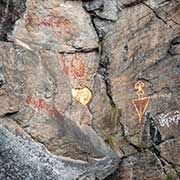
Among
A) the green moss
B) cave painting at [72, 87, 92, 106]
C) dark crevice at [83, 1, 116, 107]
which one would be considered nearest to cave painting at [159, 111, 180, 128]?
the green moss

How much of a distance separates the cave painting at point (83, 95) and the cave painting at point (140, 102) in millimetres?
826

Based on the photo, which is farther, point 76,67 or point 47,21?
point 76,67

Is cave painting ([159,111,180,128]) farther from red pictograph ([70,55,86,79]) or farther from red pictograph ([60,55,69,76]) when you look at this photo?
red pictograph ([60,55,69,76])

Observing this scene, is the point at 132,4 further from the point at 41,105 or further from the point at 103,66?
the point at 41,105

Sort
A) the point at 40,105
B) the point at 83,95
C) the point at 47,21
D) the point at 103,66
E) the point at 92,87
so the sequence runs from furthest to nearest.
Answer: the point at 103,66 → the point at 92,87 → the point at 83,95 → the point at 47,21 → the point at 40,105

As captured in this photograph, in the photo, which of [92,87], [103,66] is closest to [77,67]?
[92,87]

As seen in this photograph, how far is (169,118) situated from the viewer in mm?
7535

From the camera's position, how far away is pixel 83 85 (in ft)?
25.7

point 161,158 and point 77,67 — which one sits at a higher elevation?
point 77,67

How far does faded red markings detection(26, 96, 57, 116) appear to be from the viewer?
6.78m

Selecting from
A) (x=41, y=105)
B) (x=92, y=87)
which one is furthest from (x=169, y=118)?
(x=41, y=105)

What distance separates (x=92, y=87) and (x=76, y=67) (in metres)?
0.49

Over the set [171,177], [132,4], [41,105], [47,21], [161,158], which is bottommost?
A: [171,177]

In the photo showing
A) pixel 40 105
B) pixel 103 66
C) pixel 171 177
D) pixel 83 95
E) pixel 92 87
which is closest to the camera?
pixel 40 105
